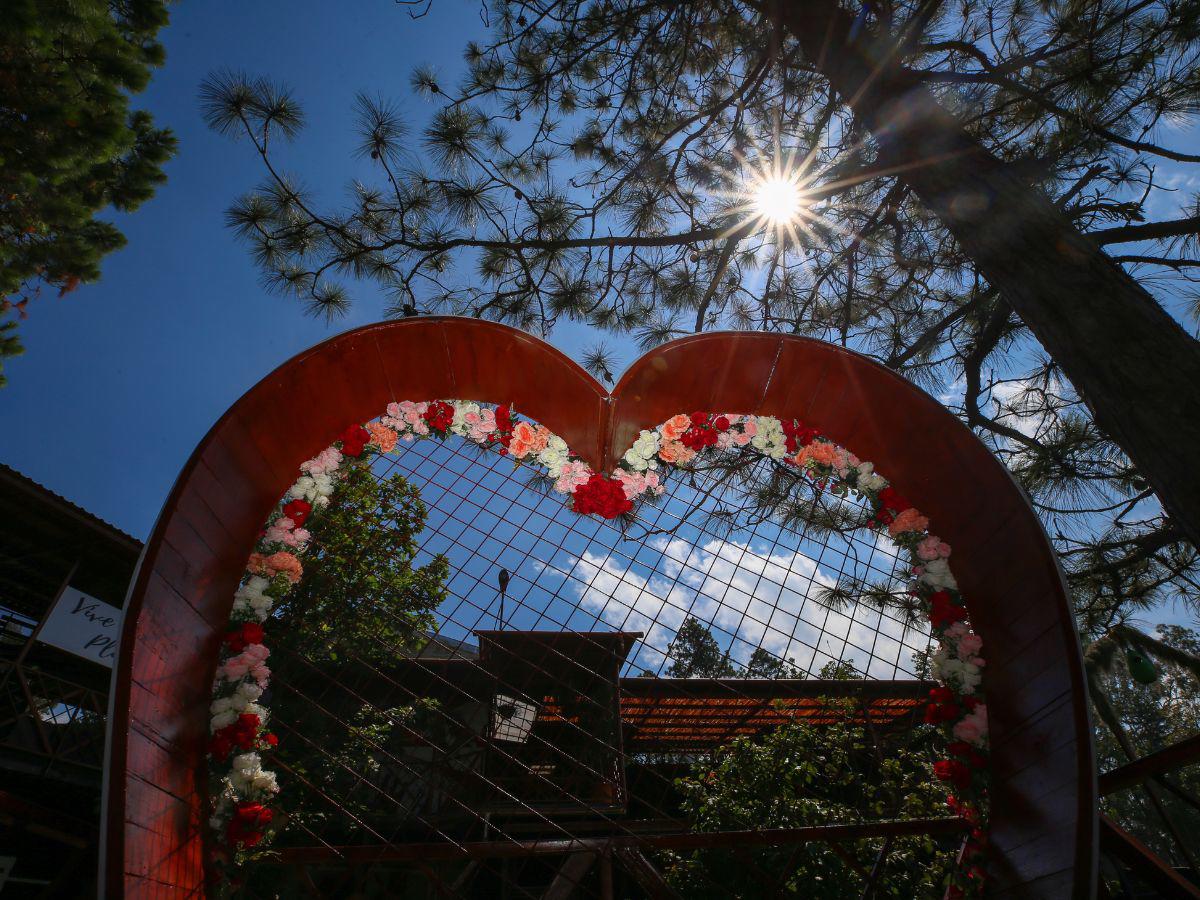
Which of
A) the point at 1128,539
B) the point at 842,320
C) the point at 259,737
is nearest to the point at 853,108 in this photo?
the point at 842,320

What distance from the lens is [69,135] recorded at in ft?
14.3

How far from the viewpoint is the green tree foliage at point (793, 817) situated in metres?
3.48

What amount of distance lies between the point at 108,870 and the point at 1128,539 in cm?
452

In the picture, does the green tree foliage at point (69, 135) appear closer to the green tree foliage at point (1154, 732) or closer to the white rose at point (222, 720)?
the white rose at point (222, 720)

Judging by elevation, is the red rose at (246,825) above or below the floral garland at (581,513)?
below

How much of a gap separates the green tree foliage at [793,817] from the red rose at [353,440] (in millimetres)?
3018

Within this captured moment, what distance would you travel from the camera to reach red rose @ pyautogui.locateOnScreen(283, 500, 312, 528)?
8.98 feet

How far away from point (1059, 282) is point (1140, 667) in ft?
7.28

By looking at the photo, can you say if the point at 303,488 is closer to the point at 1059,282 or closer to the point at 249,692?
the point at 249,692

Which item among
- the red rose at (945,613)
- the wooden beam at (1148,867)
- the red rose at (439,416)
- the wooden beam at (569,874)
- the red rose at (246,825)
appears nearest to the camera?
the wooden beam at (1148,867)

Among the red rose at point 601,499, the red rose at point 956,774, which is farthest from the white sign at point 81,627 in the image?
the red rose at point 956,774

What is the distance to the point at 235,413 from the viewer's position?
2490mm

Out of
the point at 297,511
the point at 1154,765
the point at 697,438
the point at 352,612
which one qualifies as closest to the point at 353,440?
the point at 297,511

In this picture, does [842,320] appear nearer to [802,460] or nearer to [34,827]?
[802,460]
